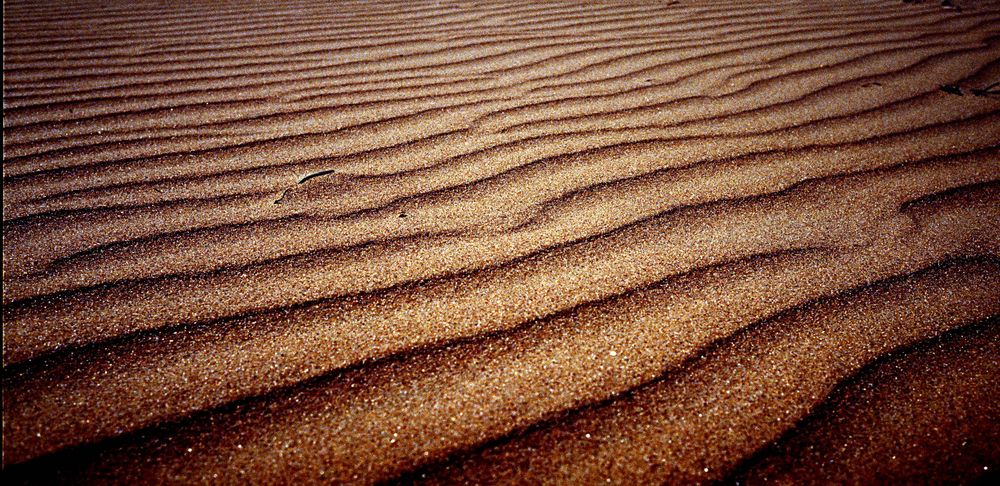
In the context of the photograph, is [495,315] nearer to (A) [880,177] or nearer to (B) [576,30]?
(A) [880,177]

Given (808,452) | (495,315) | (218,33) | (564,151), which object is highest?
(218,33)

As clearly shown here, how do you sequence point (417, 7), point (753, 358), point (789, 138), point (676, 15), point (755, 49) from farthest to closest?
point (417, 7), point (676, 15), point (755, 49), point (789, 138), point (753, 358)

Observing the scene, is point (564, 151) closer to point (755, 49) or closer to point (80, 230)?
point (80, 230)

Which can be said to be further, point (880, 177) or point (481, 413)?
point (880, 177)

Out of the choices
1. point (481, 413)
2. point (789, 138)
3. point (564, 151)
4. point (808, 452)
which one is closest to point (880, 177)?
point (789, 138)

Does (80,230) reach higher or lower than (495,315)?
higher

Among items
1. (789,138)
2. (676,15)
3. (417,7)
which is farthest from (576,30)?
(789,138)

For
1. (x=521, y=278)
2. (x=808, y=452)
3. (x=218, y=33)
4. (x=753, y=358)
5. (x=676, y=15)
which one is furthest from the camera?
(x=676, y=15)
